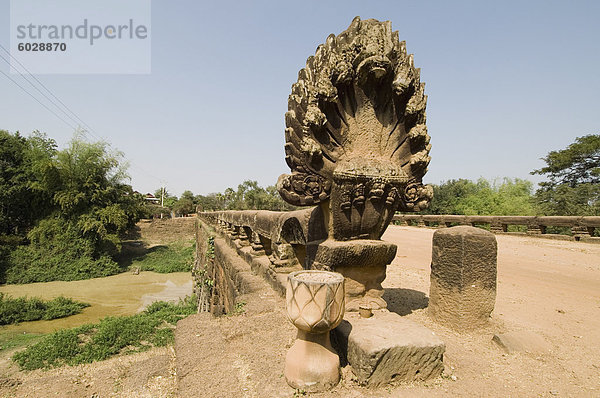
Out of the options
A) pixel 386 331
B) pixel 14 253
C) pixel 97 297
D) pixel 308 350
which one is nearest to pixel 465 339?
pixel 386 331

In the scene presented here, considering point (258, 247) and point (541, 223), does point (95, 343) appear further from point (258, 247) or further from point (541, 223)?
point (541, 223)

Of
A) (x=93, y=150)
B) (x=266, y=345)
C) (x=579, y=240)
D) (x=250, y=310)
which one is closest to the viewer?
(x=266, y=345)

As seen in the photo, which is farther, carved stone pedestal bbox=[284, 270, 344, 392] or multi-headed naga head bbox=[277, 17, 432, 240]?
multi-headed naga head bbox=[277, 17, 432, 240]

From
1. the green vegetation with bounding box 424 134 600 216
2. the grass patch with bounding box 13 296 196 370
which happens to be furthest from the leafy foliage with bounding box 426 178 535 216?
the grass patch with bounding box 13 296 196 370

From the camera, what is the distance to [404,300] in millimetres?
3424

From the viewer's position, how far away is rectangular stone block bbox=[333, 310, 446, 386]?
5.23 ft

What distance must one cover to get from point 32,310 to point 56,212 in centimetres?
1089

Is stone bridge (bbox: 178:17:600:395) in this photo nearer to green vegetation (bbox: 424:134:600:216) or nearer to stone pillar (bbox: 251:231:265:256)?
stone pillar (bbox: 251:231:265:256)

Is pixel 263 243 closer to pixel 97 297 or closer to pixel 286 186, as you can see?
pixel 286 186

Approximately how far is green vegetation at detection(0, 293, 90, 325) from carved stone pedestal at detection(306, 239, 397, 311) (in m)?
12.3

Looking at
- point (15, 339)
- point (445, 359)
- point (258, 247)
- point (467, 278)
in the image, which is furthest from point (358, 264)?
point (15, 339)

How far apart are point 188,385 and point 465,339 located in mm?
2052

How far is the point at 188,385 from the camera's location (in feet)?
5.41

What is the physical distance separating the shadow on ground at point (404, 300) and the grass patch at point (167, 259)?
682 inches
